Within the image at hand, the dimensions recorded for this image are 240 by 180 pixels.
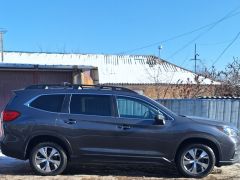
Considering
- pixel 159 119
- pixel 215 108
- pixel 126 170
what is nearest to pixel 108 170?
pixel 126 170

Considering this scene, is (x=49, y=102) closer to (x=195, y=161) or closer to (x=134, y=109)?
(x=134, y=109)

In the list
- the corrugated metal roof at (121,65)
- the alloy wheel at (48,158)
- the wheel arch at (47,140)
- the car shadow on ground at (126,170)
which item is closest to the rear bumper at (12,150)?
the wheel arch at (47,140)

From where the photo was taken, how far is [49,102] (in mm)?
9242

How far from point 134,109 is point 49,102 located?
5.85 feet

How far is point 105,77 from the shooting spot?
37969 millimetres

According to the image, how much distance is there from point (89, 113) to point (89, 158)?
913 millimetres

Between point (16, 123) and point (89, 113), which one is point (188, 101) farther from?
point (16, 123)

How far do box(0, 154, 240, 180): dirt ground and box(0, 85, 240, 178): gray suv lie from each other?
32 cm

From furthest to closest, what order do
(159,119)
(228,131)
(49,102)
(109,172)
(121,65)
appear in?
1. (121,65)
2. (109,172)
3. (49,102)
4. (228,131)
5. (159,119)

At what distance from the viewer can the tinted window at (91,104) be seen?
9.11 m

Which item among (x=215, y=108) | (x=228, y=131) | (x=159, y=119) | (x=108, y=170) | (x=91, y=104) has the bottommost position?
(x=108, y=170)

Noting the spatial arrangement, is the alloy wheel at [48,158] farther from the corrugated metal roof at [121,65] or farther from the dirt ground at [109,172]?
the corrugated metal roof at [121,65]

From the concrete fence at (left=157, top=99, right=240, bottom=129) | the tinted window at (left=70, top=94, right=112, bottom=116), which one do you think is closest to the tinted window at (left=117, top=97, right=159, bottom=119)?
the tinted window at (left=70, top=94, right=112, bottom=116)

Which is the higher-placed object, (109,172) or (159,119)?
(159,119)
